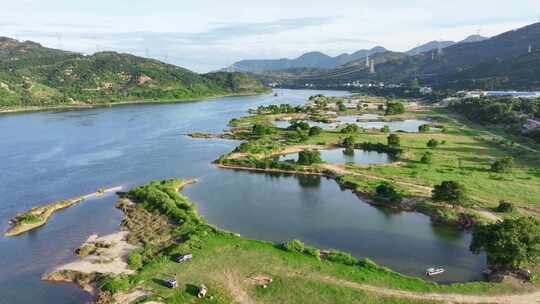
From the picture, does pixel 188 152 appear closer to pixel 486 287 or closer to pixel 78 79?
pixel 486 287

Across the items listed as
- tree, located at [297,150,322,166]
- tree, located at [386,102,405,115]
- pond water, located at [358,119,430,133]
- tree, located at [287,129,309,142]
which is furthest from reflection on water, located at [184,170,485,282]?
tree, located at [386,102,405,115]

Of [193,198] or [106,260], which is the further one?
[193,198]

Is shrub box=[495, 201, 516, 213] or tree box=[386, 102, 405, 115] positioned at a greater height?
tree box=[386, 102, 405, 115]

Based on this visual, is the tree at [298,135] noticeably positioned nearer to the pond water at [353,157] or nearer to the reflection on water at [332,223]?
the pond water at [353,157]

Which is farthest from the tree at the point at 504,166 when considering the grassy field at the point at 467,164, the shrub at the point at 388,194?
the shrub at the point at 388,194

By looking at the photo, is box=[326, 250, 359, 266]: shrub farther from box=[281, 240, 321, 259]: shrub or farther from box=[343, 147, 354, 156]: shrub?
box=[343, 147, 354, 156]: shrub

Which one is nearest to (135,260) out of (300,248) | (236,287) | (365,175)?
(236,287)

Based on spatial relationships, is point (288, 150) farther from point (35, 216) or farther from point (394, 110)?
point (394, 110)
